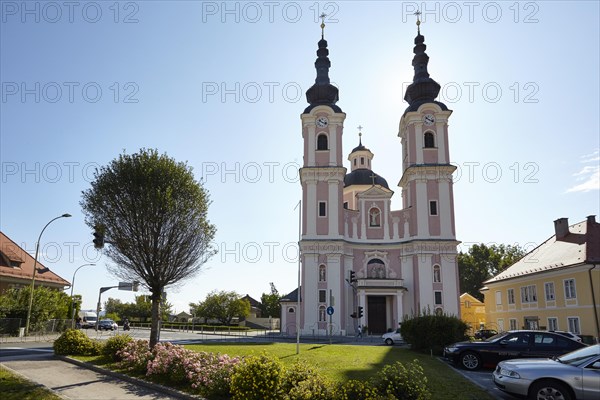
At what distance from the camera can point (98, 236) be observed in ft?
61.3

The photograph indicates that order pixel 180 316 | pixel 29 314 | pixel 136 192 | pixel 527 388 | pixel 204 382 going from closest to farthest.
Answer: pixel 527 388 → pixel 204 382 → pixel 136 192 → pixel 29 314 → pixel 180 316

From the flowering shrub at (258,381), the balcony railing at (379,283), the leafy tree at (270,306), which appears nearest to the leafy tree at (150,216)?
the flowering shrub at (258,381)

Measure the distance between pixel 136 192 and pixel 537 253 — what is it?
35705mm

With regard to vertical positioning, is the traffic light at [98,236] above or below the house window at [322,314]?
above

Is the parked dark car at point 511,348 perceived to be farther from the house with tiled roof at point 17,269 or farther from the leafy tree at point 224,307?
the leafy tree at point 224,307

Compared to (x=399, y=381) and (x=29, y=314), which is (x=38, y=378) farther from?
(x=29, y=314)

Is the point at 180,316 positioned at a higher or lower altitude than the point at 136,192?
lower

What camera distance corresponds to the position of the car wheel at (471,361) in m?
16.3

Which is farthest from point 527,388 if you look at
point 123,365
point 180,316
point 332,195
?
point 180,316

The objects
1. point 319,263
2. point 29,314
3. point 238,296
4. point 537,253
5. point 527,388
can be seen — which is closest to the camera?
point 527,388

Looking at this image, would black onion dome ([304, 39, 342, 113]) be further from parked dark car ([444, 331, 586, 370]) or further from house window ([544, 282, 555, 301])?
parked dark car ([444, 331, 586, 370])

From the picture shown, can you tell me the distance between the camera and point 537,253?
4088 centimetres

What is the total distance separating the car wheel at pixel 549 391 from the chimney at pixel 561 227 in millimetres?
33413

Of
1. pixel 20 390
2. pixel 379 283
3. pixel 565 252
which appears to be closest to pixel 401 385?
pixel 20 390
